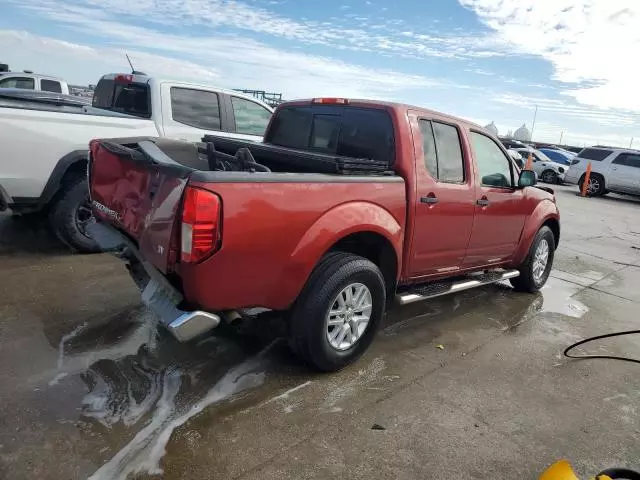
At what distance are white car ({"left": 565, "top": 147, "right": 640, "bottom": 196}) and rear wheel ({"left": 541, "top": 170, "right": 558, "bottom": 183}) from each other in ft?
9.26

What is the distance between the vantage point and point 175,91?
651 cm

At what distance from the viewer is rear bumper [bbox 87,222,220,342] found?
2.72 meters

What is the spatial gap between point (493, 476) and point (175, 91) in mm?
5653

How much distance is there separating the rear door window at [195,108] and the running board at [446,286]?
152 inches

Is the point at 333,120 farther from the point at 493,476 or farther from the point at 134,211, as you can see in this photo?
the point at 493,476

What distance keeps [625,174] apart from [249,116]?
1527 centimetres

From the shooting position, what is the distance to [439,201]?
402 cm

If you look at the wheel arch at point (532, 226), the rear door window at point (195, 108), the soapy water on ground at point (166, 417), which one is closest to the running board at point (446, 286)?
the wheel arch at point (532, 226)

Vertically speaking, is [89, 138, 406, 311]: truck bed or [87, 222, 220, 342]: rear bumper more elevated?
[89, 138, 406, 311]: truck bed

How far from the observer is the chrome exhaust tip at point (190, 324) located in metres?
2.70

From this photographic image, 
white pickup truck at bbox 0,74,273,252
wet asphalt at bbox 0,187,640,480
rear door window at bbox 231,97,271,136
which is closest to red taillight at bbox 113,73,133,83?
white pickup truck at bbox 0,74,273,252

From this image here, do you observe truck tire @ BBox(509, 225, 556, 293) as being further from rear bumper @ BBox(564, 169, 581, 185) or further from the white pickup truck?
rear bumper @ BBox(564, 169, 581, 185)

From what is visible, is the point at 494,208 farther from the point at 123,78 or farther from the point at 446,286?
the point at 123,78

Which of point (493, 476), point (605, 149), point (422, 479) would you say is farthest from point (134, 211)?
point (605, 149)
